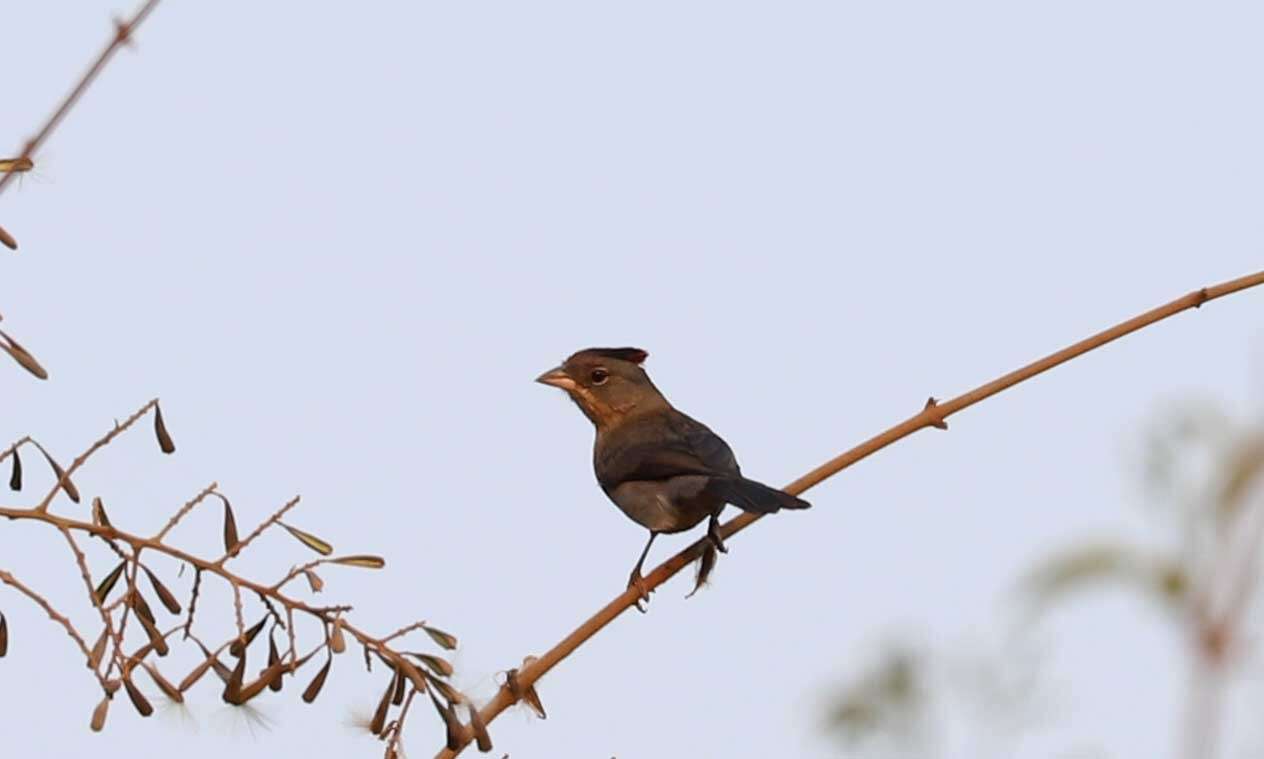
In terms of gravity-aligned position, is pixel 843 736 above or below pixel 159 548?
below

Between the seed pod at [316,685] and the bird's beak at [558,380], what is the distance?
17.3ft

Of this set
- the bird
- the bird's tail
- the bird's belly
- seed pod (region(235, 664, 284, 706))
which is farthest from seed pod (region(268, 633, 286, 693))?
the bird's belly

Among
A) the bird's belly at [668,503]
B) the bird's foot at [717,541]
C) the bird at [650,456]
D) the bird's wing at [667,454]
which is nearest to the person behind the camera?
the bird's foot at [717,541]

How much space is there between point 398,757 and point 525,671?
37 centimetres

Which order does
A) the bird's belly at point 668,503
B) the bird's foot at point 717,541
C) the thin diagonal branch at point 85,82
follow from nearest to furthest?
1. the thin diagonal branch at point 85,82
2. the bird's foot at point 717,541
3. the bird's belly at point 668,503

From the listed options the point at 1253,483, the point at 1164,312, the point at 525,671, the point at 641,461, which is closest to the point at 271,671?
the point at 525,671

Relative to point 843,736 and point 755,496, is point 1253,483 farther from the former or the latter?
point 755,496

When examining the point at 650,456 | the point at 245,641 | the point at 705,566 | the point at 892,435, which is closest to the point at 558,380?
the point at 650,456

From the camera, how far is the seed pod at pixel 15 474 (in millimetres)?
2805

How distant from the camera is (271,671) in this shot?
2805 millimetres

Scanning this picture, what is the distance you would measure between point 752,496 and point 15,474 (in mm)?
2968

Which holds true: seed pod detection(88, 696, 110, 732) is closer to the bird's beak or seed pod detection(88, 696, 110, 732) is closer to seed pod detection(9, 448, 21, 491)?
seed pod detection(9, 448, 21, 491)

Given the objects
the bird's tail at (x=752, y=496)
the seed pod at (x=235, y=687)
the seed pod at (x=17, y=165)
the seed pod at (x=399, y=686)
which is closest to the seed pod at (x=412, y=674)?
the seed pod at (x=399, y=686)

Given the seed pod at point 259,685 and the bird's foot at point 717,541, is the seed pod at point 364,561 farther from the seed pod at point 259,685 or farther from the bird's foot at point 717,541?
the bird's foot at point 717,541
